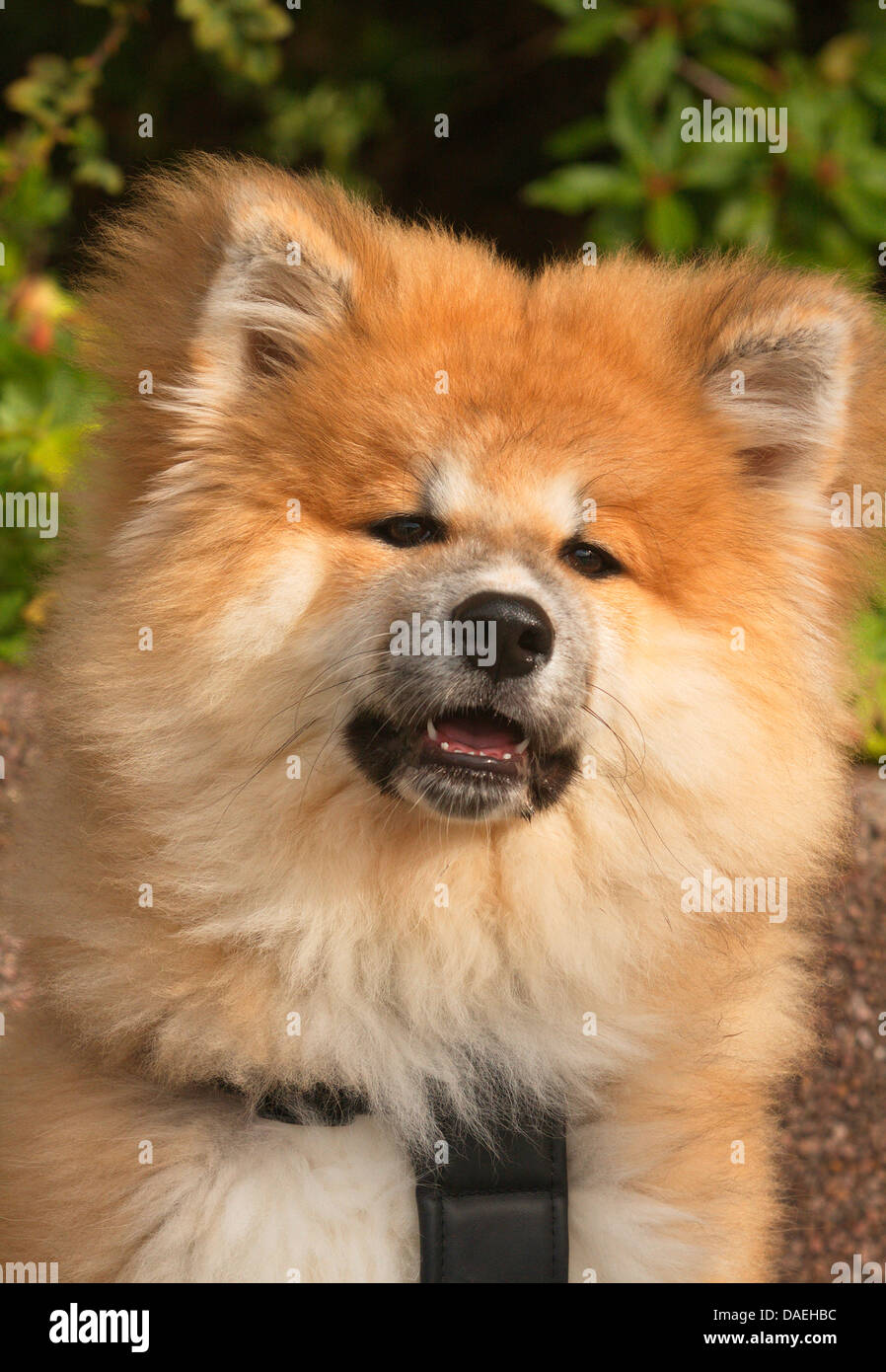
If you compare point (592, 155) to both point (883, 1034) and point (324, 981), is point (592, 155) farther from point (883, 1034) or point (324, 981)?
point (324, 981)

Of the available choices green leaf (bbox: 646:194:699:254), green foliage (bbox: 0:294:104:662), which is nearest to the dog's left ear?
green leaf (bbox: 646:194:699:254)

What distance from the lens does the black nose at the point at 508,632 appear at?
6.86 ft

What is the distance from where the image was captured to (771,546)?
2447mm

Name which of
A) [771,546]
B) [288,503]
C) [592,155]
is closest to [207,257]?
[288,503]

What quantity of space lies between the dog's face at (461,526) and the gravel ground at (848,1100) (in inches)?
49.6

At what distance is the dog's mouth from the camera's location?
7.15ft

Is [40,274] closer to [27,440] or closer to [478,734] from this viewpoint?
[27,440]

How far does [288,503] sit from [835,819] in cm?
118

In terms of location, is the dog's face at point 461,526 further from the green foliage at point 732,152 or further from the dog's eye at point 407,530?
the green foliage at point 732,152
